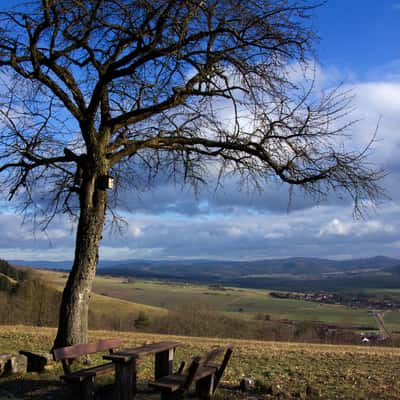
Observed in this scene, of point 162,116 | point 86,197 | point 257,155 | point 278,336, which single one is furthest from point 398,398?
point 278,336

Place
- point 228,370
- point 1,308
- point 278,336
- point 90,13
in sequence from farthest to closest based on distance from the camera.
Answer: point 1,308
point 278,336
point 228,370
point 90,13

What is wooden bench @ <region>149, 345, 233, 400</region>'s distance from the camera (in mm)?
6613

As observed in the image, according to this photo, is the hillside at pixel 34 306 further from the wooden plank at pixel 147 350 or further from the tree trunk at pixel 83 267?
the wooden plank at pixel 147 350

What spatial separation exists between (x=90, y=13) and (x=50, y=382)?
6271mm

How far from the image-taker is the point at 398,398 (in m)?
7.86

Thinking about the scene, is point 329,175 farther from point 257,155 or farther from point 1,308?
point 1,308

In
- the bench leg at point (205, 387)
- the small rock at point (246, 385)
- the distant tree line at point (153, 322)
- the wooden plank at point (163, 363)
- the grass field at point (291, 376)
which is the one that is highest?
the wooden plank at point (163, 363)

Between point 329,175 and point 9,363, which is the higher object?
point 329,175

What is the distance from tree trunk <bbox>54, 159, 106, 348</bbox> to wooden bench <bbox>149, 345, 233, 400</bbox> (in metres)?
2.76

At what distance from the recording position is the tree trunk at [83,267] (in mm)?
9445

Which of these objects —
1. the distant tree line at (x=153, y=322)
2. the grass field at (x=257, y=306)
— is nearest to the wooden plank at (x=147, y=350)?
the distant tree line at (x=153, y=322)

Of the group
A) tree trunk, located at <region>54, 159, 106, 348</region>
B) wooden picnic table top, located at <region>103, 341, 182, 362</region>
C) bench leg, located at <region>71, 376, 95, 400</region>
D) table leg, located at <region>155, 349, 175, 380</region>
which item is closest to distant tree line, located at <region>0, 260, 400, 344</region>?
tree trunk, located at <region>54, 159, 106, 348</region>

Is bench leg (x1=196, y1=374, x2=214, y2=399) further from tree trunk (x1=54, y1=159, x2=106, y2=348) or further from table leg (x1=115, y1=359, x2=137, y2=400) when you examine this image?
tree trunk (x1=54, y1=159, x2=106, y2=348)

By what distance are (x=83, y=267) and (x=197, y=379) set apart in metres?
3.39
